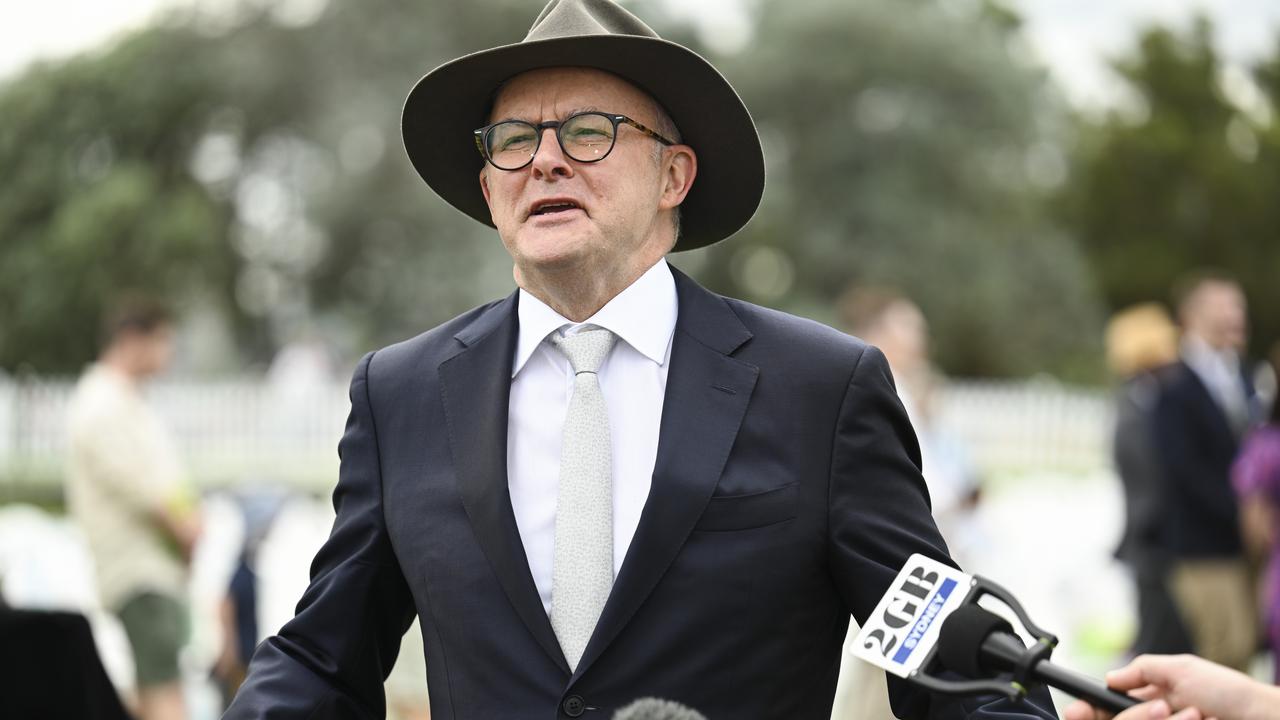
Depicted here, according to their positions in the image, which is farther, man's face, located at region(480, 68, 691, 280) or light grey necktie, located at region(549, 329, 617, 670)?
man's face, located at region(480, 68, 691, 280)

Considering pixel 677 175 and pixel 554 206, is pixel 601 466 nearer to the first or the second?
pixel 554 206

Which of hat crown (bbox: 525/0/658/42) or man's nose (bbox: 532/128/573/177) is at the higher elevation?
hat crown (bbox: 525/0/658/42)

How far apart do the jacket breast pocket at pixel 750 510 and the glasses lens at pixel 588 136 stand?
0.64 meters

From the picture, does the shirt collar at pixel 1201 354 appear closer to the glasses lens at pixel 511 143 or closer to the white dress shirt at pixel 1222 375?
the white dress shirt at pixel 1222 375

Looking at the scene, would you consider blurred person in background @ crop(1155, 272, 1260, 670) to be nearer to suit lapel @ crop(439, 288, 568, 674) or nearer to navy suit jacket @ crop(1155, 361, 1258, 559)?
navy suit jacket @ crop(1155, 361, 1258, 559)

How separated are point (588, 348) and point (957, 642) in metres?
0.89

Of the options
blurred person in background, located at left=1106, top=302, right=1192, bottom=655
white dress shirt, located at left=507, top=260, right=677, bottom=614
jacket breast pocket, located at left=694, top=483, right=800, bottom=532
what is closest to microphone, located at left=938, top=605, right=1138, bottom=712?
jacket breast pocket, located at left=694, top=483, right=800, bottom=532

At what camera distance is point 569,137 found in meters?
2.52

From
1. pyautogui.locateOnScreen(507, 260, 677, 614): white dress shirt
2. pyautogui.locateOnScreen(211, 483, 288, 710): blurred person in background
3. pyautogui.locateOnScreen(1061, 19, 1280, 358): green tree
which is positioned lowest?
pyautogui.locateOnScreen(211, 483, 288, 710): blurred person in background

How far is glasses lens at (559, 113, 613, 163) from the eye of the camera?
8.25ft

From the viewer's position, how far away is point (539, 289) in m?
2.62

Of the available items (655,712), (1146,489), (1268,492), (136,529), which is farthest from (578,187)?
(1146,489)

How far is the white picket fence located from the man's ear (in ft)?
50.4

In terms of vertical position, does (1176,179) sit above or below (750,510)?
above
